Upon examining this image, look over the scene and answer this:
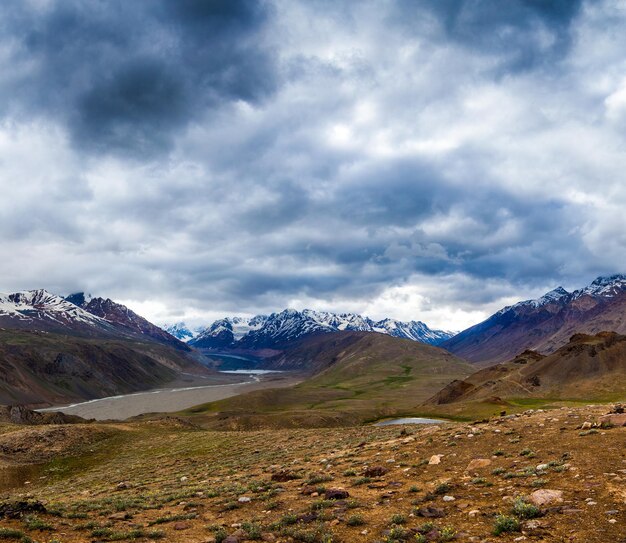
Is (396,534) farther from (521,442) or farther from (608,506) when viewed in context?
(521,442)

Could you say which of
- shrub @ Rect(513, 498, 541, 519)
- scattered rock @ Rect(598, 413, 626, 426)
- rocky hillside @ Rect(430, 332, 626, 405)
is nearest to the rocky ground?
shrub @ Rect(513, 498, 541, 519)

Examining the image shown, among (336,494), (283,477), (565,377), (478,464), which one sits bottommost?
(565,377)

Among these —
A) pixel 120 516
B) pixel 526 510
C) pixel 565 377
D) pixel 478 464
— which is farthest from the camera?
pixel 565 377

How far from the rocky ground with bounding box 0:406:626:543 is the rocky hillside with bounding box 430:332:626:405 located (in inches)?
3919

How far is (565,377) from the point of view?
Result: 431 ft

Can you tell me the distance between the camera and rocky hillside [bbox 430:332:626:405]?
121750mm

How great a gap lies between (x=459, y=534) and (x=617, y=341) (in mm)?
154488

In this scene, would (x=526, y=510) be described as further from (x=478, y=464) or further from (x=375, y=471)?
(x=375, y=471)

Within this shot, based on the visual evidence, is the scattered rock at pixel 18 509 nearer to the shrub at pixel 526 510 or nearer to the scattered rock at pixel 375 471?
the scattered rock at pixel 375 471

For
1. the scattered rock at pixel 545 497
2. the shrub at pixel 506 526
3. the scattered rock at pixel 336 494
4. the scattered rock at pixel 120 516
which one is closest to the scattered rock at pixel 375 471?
the scattered rock at pixel 336 494

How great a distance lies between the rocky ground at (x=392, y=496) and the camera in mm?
12562

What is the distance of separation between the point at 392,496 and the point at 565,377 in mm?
135366

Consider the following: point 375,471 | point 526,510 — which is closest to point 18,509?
point 375,471

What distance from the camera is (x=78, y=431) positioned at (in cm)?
5672
